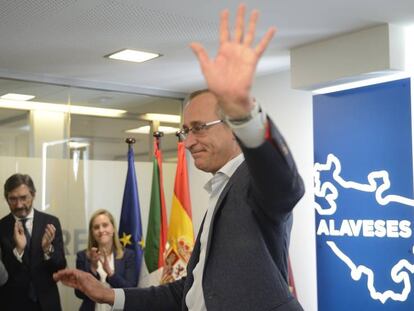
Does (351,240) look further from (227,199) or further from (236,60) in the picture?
(236,60)

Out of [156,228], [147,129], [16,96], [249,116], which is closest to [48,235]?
[156,228]

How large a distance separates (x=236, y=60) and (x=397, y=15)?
2.90 meters

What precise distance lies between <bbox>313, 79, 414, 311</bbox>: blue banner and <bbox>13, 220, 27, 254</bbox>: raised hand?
214cm

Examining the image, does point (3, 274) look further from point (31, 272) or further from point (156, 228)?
point (156, 228)

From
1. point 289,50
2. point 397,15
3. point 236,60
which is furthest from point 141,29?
point 236,60

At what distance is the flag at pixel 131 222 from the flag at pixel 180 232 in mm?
246

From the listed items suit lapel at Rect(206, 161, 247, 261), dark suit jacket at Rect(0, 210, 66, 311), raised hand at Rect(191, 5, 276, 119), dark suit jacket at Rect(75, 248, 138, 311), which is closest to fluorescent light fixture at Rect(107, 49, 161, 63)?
dark suit jacket at Rect(0, 210, 66, 311)

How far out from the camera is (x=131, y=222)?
5.12m

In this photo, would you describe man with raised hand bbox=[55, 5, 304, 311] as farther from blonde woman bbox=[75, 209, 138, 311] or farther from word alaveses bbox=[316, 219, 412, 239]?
blonde woman bbox=[75, 209, 138, 311]

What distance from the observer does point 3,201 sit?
517 cm

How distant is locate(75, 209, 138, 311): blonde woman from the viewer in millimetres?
4438

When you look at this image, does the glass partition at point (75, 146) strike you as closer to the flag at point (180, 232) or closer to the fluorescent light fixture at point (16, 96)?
the fluorescent light fixture at point (16, 96)

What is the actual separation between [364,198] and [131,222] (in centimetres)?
195

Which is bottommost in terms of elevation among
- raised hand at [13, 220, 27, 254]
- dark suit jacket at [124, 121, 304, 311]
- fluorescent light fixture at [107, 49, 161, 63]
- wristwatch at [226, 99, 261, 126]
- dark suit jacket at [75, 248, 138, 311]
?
dark suit jacket at [75, 248, 138, 311]
